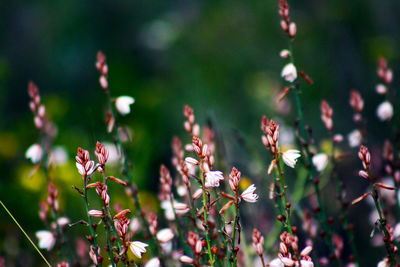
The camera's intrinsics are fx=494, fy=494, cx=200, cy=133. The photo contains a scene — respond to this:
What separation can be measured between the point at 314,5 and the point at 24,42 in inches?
139

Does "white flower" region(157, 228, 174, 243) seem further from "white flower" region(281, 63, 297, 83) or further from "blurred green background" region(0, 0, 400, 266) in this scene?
"blurred green background" region(0, 0, 400, 266)

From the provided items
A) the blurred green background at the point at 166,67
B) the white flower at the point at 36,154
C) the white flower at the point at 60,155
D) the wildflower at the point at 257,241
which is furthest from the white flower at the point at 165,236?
the white flower at the point at 60,155

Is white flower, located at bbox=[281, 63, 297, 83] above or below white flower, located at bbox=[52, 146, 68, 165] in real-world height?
below

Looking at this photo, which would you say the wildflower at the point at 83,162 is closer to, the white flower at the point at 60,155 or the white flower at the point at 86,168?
the white flower at the point at 86,168

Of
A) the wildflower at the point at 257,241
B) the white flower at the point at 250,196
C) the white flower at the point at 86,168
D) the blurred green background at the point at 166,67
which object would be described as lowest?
the wildflower at the point at 257,241

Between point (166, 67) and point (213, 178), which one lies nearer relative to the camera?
point (213, 178)

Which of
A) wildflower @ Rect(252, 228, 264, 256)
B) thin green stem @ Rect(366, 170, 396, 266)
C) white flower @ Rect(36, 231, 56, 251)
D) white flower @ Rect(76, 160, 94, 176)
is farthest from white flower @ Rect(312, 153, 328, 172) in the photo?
white flower @ Rect(36, 231, 56, 251)

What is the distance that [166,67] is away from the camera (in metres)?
5.81

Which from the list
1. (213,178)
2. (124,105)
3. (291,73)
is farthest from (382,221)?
(124,105)

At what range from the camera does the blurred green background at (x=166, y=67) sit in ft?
12.2

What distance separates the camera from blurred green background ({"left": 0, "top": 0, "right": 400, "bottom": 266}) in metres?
3.72

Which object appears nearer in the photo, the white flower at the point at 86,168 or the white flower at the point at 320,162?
the white flower at the point at 86,168

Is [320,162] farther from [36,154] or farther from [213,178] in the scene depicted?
[36,154]

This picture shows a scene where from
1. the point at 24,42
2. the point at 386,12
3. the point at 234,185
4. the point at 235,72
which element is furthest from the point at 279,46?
the point at 234,185
